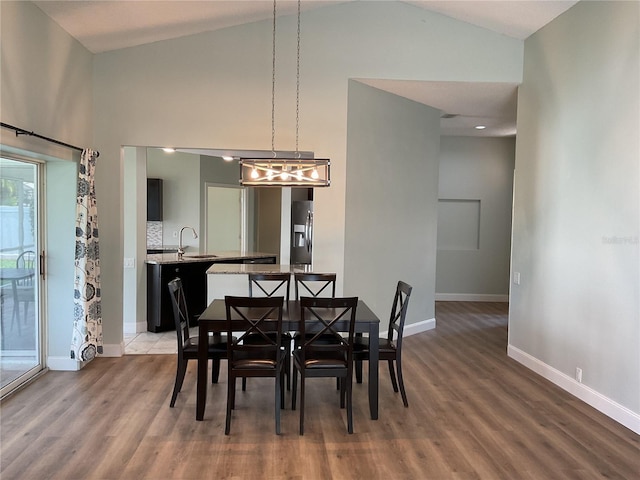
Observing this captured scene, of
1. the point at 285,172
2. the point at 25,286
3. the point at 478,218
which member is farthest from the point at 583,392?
the point at 478,218

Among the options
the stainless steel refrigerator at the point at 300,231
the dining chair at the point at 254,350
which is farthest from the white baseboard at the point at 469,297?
the dining chair at the point at 254,350

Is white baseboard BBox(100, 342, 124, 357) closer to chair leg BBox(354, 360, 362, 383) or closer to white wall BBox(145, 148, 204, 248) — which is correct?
chair leg BBox(354, 360, 362, 383)

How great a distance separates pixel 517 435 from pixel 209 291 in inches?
128

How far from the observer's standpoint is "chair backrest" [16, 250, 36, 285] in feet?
13.2

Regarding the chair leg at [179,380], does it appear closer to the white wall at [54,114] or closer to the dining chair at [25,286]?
the white wall at [54,114]

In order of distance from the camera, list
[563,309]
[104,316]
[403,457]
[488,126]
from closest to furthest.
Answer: [403,457] → [563,309] → [104,316] → [488,126]

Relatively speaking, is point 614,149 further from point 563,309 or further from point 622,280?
point 563,309

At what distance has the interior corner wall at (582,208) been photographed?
134 inches

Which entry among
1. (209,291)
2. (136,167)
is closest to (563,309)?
(209,291)

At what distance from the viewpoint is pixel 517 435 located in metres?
3.19

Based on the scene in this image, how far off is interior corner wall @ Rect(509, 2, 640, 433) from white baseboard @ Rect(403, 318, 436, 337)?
1.33 m

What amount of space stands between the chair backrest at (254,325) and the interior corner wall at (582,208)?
2572mm

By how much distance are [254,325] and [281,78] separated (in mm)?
2962

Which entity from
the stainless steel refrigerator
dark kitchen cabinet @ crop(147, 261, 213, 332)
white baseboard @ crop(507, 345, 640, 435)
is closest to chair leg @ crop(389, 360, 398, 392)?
white baseboard @ crop(507, 345, 640, 435)
